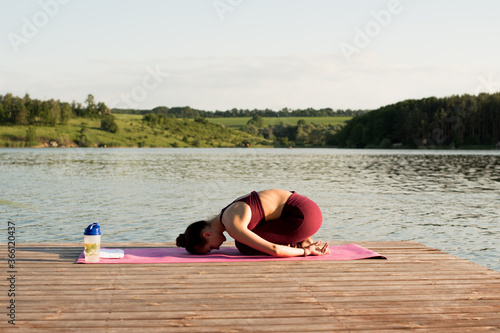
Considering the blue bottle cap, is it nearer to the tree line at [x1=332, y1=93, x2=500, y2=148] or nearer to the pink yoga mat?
the pink yoga mat

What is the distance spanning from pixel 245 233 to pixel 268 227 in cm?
42

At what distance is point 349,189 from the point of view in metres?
26.1

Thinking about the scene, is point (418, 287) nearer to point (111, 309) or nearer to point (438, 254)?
point (438, 254)

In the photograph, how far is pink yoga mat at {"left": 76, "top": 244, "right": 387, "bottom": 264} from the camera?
240 inches

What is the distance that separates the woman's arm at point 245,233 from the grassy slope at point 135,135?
125 m

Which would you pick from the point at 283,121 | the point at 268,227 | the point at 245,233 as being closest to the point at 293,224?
the point at 268,227

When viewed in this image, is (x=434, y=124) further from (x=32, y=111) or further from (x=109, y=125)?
(x=32, y=111)

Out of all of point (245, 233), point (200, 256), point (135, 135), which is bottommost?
point (200, 256)

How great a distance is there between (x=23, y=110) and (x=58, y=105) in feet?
35.3

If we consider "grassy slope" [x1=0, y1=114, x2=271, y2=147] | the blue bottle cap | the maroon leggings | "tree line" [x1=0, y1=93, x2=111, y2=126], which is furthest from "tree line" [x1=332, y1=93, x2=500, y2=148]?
the blue bottle cap

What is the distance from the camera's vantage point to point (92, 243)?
5879 mm

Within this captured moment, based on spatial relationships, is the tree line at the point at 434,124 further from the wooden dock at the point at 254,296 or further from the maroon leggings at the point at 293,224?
the wooden dock at the point at 254,296

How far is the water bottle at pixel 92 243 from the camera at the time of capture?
5.86 meters

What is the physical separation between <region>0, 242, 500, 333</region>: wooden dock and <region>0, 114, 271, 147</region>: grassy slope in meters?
125
